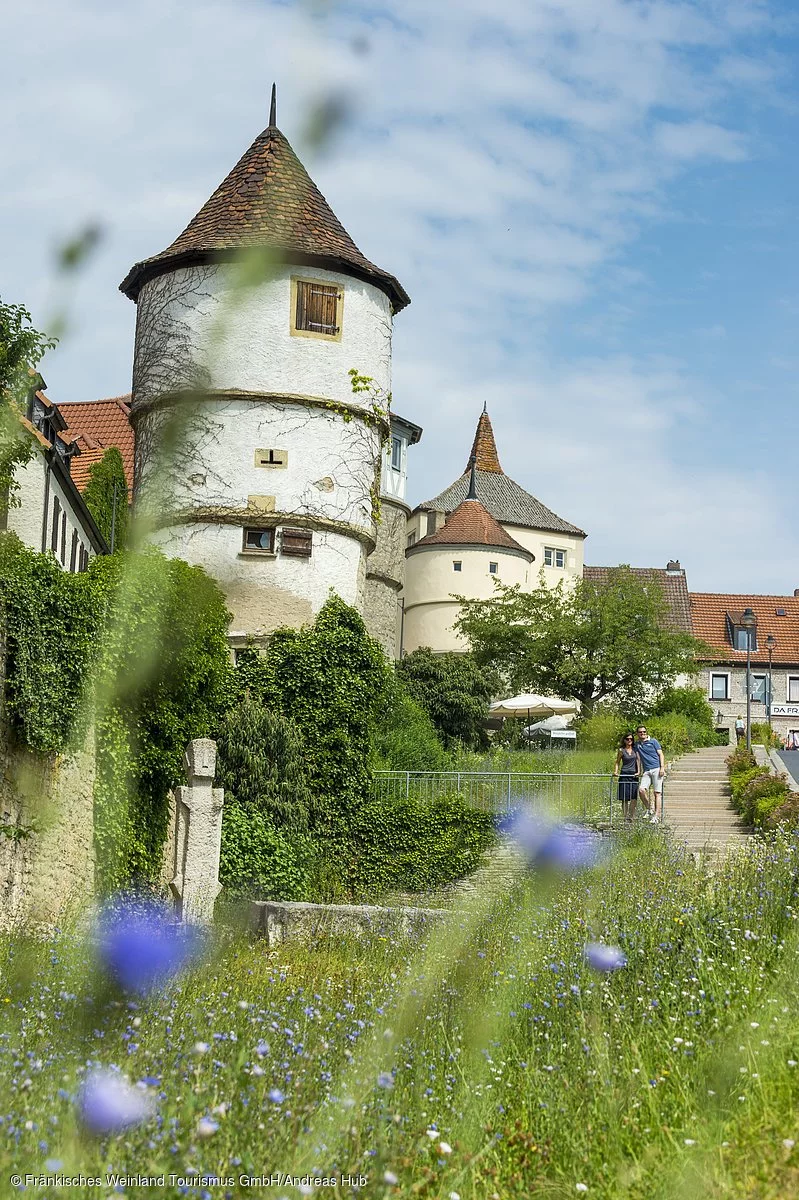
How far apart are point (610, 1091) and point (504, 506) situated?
60278 mm

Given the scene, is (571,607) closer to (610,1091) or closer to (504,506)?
(504,506)

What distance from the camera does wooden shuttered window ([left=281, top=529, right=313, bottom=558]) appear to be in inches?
965

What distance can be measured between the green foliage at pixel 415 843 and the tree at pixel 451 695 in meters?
13.4

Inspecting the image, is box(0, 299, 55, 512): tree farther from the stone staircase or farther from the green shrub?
the green shrub

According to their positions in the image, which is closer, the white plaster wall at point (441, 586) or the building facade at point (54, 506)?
the building facade at point (54, 506)

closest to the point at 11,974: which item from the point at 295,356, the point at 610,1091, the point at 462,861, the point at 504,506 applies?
the point at 610,1091

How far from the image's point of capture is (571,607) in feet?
146

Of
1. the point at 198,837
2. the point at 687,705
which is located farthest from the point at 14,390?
the point at 687,705

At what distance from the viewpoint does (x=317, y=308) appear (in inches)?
990

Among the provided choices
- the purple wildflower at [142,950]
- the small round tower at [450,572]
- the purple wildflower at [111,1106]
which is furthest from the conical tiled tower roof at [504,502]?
the purple wildflower at [111,1106]

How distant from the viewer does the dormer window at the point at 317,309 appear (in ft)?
81.7

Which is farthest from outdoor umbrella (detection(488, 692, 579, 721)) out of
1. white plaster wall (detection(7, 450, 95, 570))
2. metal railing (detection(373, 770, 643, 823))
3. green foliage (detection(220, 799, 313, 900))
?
green foliage (detection(220, 799, 313, 900))

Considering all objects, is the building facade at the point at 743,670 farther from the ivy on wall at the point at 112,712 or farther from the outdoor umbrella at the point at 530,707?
the ivy on wall at the point at 112,712

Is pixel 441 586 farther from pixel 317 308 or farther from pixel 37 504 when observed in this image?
pixel 37 504
